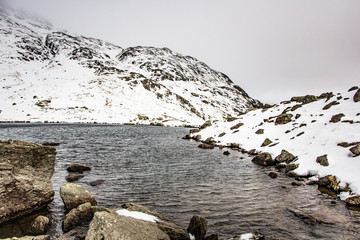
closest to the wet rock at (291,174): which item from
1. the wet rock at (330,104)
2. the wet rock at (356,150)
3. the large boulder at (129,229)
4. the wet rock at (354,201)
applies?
the wet rock at (356,150)

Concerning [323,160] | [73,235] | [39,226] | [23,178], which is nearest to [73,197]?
[39,226]

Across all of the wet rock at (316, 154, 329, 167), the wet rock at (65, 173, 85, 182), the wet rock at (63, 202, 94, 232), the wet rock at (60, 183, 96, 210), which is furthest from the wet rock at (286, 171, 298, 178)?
the wet rock at (65, 173, 85, 182)

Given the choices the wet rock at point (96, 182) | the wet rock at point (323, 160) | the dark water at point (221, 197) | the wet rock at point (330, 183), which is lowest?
the wet rock at point (96, 182)

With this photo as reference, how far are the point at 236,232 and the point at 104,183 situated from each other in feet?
41.0

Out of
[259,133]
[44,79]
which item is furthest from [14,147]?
[44,79]

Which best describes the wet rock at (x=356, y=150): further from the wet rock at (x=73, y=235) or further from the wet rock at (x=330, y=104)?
the wet rock at (x=73, y=235)

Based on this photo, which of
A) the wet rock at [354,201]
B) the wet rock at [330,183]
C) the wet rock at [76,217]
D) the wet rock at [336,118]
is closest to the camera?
the wet rock at [76,217]

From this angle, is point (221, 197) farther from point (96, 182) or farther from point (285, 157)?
point (285, 157)

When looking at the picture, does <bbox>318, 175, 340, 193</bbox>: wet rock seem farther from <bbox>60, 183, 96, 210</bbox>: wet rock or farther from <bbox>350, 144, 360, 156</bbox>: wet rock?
<bbox>60, 183, 96, 210</bbox>: wet rock

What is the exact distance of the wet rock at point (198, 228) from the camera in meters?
9.79

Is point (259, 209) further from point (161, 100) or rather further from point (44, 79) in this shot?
point (44, 79)

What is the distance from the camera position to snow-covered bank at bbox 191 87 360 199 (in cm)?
1867

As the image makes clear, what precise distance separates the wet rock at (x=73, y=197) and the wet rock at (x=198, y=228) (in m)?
7.18

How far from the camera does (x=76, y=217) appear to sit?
1107 cm
